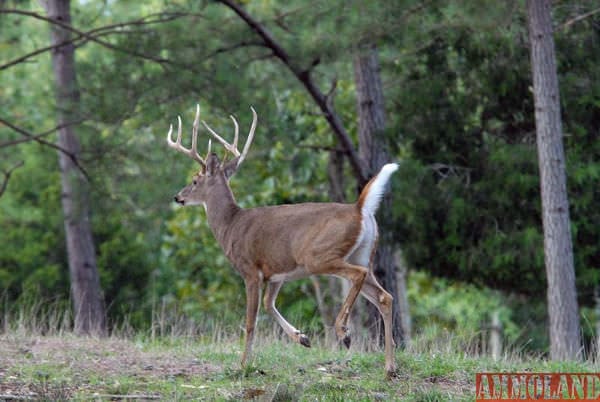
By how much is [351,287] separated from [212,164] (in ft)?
7.25

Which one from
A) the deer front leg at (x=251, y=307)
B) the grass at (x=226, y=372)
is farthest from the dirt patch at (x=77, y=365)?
the deer front leg at (x=251, y=307)

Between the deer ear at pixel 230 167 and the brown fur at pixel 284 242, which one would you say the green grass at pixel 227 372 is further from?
the deer ear at pixel 230 167

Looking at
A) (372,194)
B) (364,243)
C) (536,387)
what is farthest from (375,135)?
(536,387)

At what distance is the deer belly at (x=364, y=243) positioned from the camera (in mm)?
7012

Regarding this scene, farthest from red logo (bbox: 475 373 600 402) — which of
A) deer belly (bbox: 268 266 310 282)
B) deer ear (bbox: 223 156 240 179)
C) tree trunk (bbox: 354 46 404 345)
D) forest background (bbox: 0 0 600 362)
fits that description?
tree trunk (bbox: 354 46 404 345)

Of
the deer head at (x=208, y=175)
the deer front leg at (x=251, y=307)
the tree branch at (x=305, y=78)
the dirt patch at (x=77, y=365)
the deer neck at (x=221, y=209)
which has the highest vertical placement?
the tree branch at (x=305, y=78)

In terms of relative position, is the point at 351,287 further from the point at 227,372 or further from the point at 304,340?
the point at 227,372

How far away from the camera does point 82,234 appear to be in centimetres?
1359

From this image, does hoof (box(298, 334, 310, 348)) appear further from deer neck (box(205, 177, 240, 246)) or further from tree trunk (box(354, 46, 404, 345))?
tree trunk (box(354, 46, 404, 345))

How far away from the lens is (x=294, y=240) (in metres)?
7.39

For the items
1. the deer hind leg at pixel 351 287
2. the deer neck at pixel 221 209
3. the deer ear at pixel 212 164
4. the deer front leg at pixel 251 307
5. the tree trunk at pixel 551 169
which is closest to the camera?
the deer hind leg at pixel 351 287

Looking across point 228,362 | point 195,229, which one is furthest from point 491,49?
point 195,229

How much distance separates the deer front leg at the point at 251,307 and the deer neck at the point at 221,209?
66 centimetres

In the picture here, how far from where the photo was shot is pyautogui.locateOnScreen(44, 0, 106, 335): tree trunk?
12492 millimetres
